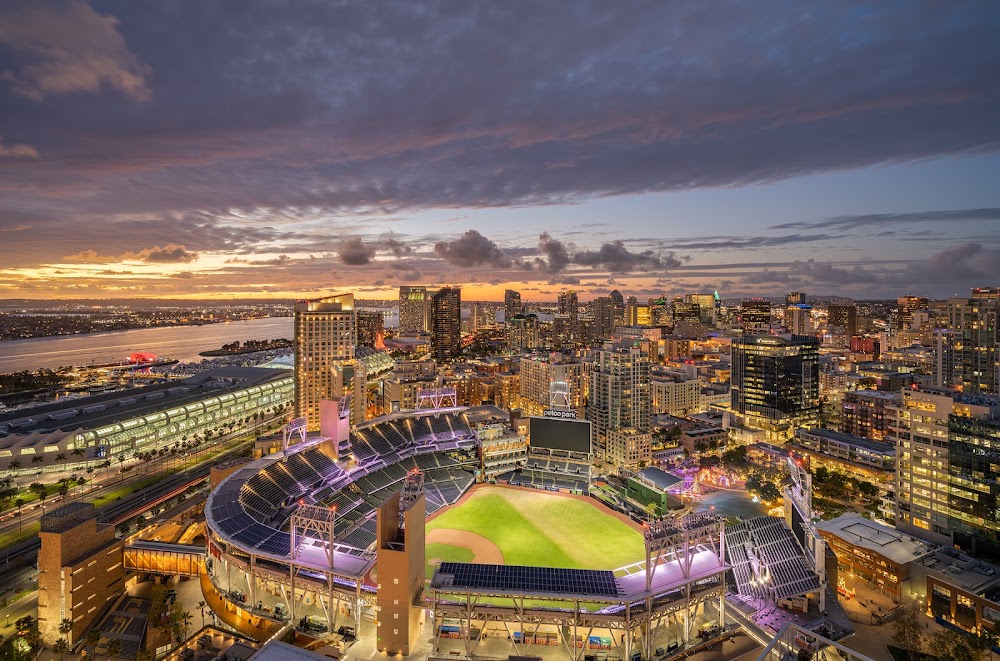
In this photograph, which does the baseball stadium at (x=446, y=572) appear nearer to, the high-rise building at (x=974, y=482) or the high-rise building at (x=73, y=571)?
the high-rise building at (x=73, y=571)

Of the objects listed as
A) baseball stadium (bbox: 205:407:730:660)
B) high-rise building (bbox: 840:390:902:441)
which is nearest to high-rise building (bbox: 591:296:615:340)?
high-rise building (bbox: 840:390:902:441)

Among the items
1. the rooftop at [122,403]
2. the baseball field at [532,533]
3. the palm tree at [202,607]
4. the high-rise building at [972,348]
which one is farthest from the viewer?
the high-rise building at [972,348]

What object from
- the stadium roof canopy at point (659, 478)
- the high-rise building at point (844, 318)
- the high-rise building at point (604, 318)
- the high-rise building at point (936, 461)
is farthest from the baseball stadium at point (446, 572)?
the high-rise building at point (844, 318)

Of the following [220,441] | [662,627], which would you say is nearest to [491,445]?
[662,627]

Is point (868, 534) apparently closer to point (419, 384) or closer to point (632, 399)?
point (632, 399)

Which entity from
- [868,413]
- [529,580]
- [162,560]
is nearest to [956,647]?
[529,580]

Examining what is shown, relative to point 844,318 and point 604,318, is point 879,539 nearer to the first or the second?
point 604,318
